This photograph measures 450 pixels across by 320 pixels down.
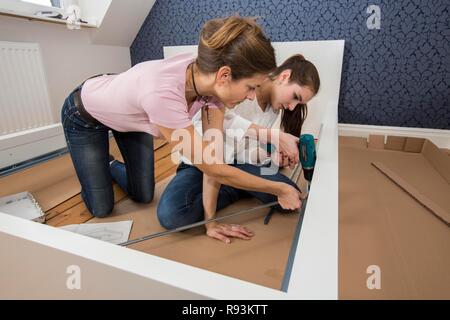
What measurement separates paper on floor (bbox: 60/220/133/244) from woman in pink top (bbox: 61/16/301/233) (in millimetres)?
357

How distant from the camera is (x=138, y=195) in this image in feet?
4.61

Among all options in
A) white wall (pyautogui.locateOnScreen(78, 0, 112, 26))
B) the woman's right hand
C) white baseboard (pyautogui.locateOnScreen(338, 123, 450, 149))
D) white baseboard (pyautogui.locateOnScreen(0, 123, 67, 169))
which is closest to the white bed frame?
the woman's right hand

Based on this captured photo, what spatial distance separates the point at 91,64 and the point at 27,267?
90.9 inches

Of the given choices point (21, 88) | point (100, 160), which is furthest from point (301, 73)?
point (21, 88)

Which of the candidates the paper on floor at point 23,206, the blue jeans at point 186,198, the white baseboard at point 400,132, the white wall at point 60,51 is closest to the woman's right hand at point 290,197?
the blue jeans at point 186,198

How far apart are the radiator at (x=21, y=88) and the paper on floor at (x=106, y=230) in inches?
41.3

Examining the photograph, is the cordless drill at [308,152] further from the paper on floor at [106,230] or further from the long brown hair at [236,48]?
the paper on floor at [106,230]

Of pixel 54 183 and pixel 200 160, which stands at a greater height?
pixel 200 160

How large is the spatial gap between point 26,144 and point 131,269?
134cm

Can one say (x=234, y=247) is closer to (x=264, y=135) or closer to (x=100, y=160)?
(x=264, y=135)
